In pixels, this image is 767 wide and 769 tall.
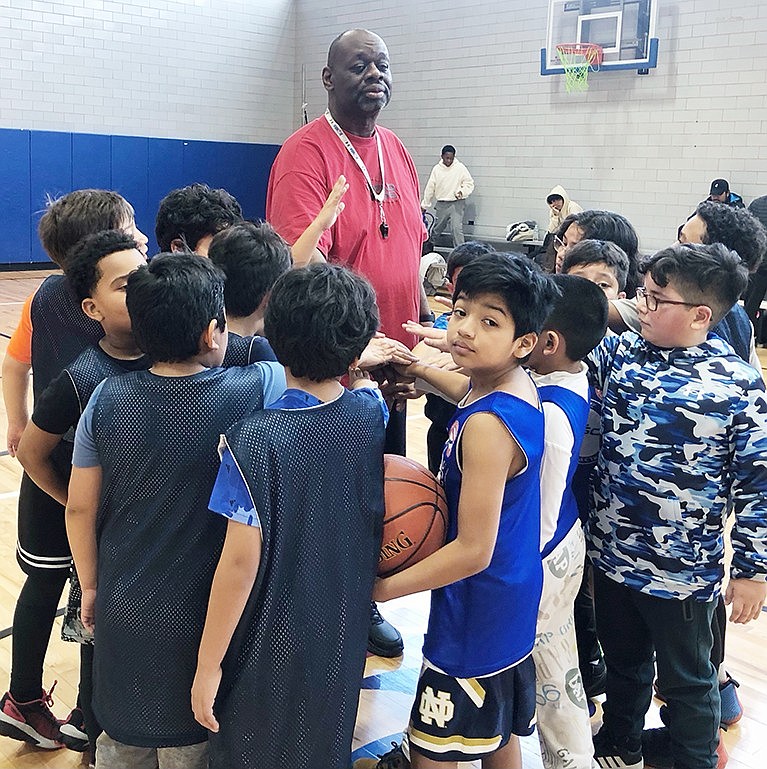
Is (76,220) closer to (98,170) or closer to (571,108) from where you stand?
(571,108)

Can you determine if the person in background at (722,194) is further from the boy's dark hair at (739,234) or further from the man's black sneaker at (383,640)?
the man's black sneaker at (383,640)

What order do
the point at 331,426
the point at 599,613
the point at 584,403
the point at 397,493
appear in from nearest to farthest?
1. the point at 331,426
2. the point at 397,493
3. the point at 584,403
4. the point at 599,613

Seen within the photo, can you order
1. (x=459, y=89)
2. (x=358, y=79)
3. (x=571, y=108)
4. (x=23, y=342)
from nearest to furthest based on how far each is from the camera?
(x=23, y=342)
(x=358, y=79)
(x=571, y=108)
(x=459, y=89)

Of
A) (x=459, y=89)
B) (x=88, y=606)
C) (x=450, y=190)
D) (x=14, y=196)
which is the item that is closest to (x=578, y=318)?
(x=88, y=606)

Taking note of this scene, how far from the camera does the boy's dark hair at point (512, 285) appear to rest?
1.52 metres

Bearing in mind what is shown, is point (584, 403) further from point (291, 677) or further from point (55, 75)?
point (55, 75)

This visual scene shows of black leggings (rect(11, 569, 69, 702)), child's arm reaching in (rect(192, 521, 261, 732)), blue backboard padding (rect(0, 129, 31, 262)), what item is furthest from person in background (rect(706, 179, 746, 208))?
blue backboard padding (rect(0, 129, 31, 262))

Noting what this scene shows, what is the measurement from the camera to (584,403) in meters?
1.78

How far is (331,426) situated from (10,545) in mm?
2480

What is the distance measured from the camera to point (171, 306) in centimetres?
142

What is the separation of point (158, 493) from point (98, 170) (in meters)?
11.0

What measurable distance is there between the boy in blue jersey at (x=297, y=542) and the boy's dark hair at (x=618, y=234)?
4.24 feet

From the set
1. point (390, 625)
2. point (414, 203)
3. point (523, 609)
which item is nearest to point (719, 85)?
point (414, 203)

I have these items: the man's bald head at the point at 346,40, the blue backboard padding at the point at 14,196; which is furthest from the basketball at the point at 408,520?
the blue backboard padding at the point at 14,196
